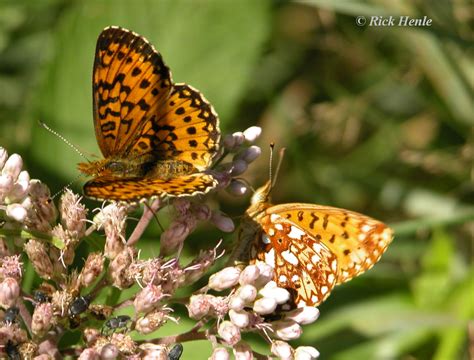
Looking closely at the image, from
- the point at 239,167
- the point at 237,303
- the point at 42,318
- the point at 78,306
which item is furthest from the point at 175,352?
the point at 239,167

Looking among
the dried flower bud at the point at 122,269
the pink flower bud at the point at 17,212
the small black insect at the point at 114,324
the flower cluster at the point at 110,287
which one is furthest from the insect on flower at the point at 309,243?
the pink flower bud at the point at 17,212

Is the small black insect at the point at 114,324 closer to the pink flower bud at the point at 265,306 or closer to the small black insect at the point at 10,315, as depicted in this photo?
the small black insect at the point at 10,315

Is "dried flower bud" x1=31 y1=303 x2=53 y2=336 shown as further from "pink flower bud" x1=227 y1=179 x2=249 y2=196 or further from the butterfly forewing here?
"pink flower bud" x1=227 y1=179 x2=249 y2=196

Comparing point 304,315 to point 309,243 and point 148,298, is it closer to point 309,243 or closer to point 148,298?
point 309,243

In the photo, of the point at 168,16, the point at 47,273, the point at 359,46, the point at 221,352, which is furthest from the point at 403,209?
the point at 47,273

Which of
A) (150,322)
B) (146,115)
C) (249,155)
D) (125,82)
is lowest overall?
(150,322)
